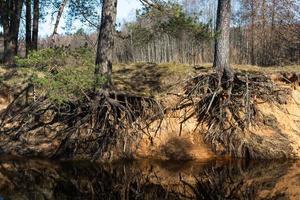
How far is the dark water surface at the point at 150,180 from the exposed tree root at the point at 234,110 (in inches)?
26.9

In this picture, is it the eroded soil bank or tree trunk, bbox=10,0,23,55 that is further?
tree trunk, bbox=10,0,23,55

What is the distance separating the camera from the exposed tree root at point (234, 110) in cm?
1253

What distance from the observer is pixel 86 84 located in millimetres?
11305

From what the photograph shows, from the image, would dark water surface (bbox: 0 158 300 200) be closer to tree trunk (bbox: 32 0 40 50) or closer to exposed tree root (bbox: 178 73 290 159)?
exposed tree root (bbox: 178 73 290 159)

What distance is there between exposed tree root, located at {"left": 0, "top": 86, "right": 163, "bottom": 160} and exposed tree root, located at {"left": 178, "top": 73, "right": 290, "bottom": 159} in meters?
1.21

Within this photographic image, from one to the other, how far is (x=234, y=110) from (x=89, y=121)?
379cm

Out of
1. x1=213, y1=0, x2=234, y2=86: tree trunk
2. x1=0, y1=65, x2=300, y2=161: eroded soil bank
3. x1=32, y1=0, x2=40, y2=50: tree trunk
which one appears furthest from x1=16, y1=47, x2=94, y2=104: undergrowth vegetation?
x1=32, y1=0, x2=40, y2=50: tree trunk

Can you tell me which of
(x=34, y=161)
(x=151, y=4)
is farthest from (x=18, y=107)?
(x=151, y=4)

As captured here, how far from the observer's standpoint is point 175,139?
12.8 m

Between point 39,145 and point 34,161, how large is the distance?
959 millimetres

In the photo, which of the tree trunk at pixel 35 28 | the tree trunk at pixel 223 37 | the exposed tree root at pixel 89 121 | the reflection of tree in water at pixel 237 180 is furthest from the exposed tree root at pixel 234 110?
the tree trunk at pixel 35 28

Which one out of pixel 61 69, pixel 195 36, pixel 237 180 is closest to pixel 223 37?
pixel 195 36

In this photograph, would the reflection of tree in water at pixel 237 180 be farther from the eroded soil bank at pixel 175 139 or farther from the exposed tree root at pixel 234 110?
the eroded soil bank at pixel 175 139

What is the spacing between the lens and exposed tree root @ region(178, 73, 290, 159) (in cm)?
1253
